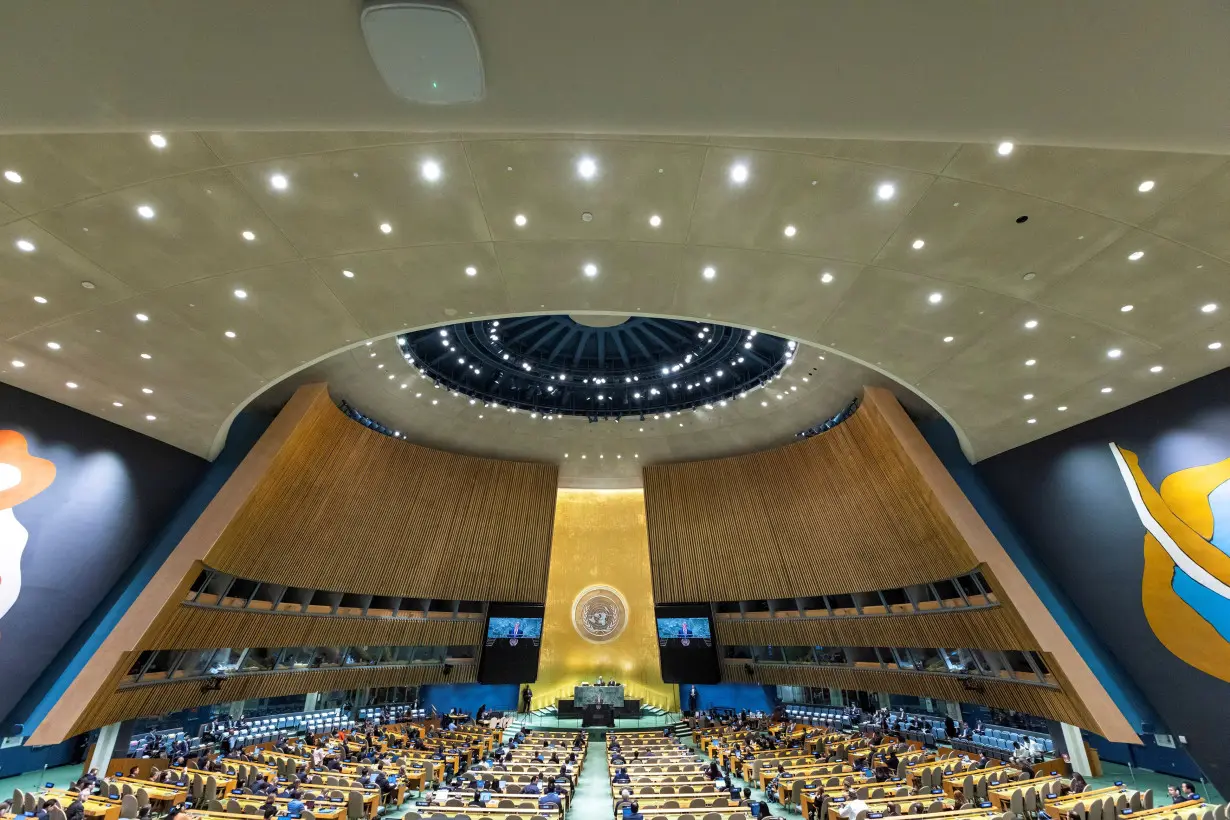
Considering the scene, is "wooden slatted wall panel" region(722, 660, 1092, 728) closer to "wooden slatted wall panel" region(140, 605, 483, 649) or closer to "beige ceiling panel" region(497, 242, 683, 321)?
"wooden slatted wall panel" region(140, 605, 483, 649)

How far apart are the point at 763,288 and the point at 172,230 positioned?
9.49 m

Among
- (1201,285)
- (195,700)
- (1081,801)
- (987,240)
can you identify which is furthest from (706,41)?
(195,700)

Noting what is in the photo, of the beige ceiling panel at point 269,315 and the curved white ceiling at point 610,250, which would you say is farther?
the beige ceiling panel at point 269,315

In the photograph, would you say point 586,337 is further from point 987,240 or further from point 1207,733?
point 1207,733

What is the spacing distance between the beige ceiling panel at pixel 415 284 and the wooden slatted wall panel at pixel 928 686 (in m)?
15.8

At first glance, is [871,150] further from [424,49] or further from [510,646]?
[510,646]

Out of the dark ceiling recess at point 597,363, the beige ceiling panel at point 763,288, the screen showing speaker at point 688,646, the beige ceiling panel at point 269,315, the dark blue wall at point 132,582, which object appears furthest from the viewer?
the screen showing speaker at point 688,646

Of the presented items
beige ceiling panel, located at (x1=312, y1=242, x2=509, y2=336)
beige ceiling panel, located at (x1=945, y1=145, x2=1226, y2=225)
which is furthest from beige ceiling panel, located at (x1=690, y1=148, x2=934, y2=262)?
beige ceiling panel, located at (x1=312, y1=242, x2=509, y2=336)

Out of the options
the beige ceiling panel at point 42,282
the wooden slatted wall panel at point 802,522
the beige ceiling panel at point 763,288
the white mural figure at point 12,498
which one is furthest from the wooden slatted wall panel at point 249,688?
the beige ceiling panel at point 763,288

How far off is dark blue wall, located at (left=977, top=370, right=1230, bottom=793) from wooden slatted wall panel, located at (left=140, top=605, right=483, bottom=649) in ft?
65.6

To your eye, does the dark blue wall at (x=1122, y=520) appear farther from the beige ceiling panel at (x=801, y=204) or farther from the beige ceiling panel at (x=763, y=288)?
the beige ceiling panel at (x=801, y=204)

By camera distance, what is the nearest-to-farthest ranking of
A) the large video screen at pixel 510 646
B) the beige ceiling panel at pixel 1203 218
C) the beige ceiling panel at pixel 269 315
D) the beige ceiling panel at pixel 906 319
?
the beige ceiling panel at pixel 1203 218 < the beige ceiling panel at pixel 269 315 < the beige ceiling panel at pixel 906 319 < the large video screen at pixel 510 646

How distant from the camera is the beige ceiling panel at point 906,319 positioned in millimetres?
9844

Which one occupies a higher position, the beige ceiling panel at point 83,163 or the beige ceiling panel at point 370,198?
the beige ceiling panel at point 370,198
